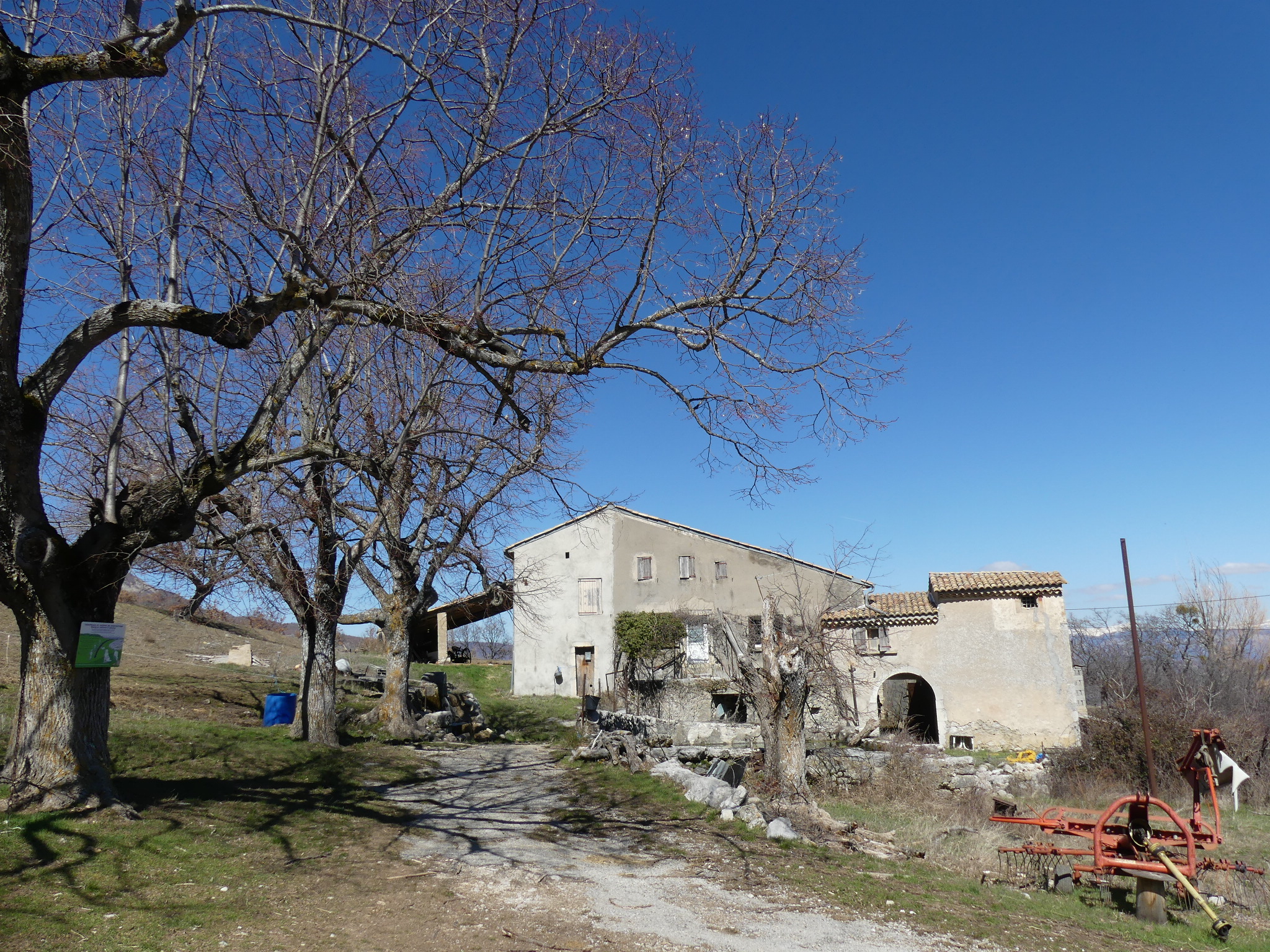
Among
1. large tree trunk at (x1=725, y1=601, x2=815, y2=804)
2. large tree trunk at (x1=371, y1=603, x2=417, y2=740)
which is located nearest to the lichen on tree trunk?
large tree trunk at (x1=725, y1=601, x2=815, y2=804)

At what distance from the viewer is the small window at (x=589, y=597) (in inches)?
1228

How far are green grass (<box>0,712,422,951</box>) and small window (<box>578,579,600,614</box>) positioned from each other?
2001 centimetres

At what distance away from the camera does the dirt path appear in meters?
5.57

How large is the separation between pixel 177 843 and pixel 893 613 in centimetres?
2093

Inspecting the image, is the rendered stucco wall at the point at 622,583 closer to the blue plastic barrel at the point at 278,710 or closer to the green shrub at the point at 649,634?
the green shrub at the point at 649,634

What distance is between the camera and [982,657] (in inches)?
925

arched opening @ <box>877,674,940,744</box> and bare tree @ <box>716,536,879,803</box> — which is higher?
bare tree @ <box>716,536,879,803</box>

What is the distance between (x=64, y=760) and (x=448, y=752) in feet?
26.3

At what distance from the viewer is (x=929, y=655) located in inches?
943

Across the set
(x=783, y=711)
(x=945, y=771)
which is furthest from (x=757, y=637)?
(x=783, y=711)

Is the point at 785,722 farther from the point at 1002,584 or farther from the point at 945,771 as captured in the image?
the point at 1002,584

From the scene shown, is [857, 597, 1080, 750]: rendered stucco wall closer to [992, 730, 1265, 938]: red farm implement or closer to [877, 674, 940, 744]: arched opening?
[877, 674, 940, 744]: arched opening

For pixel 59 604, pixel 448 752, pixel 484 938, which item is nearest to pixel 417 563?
pixel 448 752

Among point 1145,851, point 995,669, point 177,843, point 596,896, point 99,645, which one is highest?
point 99,645
